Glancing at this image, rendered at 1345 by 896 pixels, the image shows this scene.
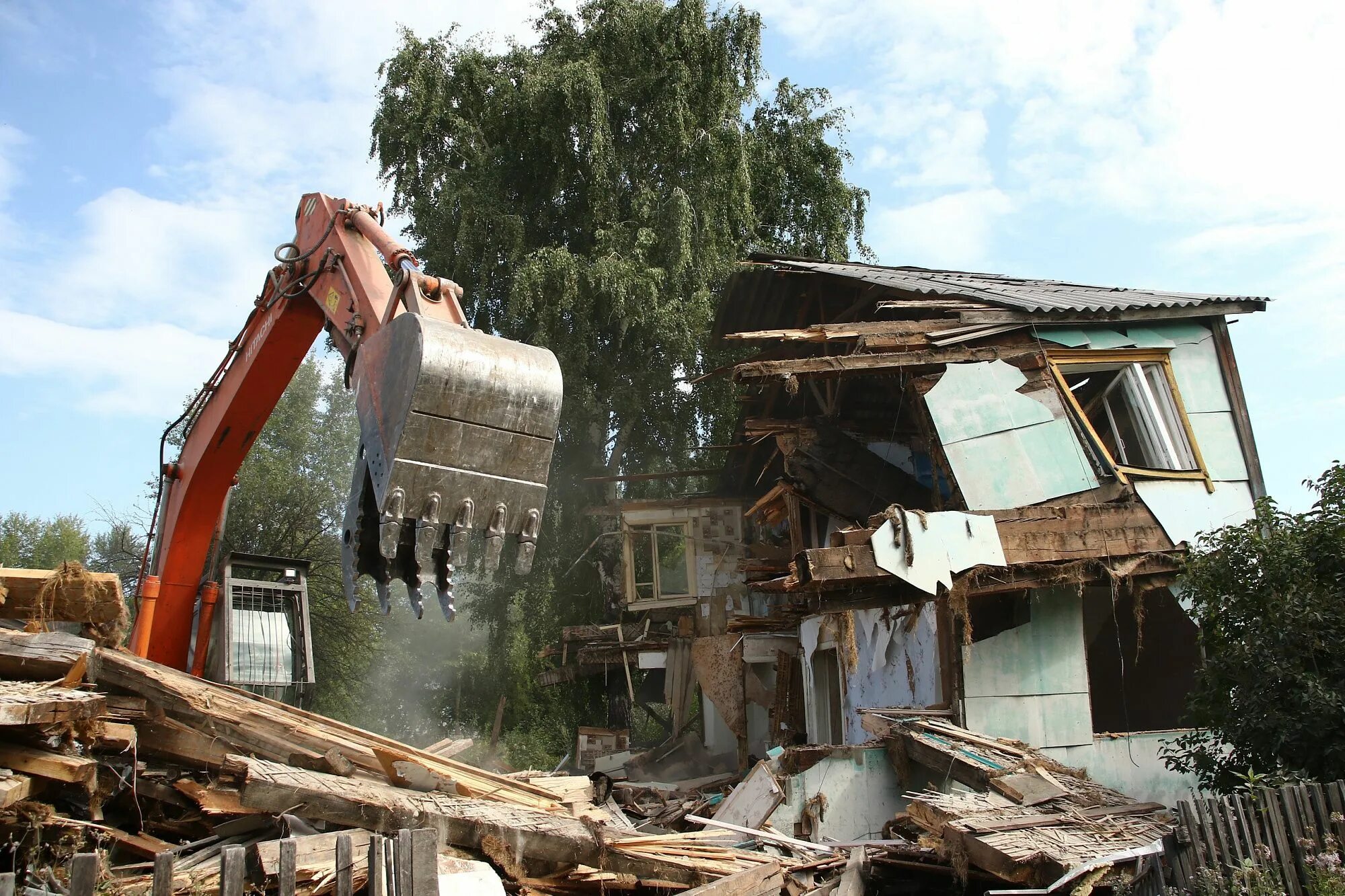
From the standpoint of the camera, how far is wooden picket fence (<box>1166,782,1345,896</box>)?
Result: 23.2ft

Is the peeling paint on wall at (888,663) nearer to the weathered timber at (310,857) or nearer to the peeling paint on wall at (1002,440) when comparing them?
the peeling paint on wall at (1002,440)

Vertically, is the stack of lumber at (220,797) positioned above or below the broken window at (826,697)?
above

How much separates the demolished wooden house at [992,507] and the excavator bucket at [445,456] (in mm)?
5470

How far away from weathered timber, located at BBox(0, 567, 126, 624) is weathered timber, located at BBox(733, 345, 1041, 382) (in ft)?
23.0

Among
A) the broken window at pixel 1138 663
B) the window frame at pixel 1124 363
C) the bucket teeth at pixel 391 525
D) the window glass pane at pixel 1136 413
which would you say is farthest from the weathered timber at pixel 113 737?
the broken window at pixel 1138 663

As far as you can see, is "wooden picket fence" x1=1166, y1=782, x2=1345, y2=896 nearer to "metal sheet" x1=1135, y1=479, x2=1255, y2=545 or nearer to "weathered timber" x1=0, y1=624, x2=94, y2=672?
"metal sheet" x1=1135, y1=479, x2=1255, y2=545

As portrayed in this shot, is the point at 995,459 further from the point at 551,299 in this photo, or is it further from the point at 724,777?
the point at 551,299

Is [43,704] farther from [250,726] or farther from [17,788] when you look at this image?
[250,726]

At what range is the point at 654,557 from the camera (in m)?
21.0

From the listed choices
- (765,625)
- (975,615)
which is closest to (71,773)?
(975,615)

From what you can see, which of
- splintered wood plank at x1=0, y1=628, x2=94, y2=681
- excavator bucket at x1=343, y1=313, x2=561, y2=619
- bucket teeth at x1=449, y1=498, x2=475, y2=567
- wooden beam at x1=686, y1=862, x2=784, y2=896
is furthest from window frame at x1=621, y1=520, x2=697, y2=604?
bucket teeth at x1=449, y1=498, x2=475, y2=567

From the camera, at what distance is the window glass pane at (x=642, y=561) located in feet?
70.1

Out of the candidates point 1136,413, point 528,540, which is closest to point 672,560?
point 1136,413

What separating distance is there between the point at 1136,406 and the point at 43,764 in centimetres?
1190
